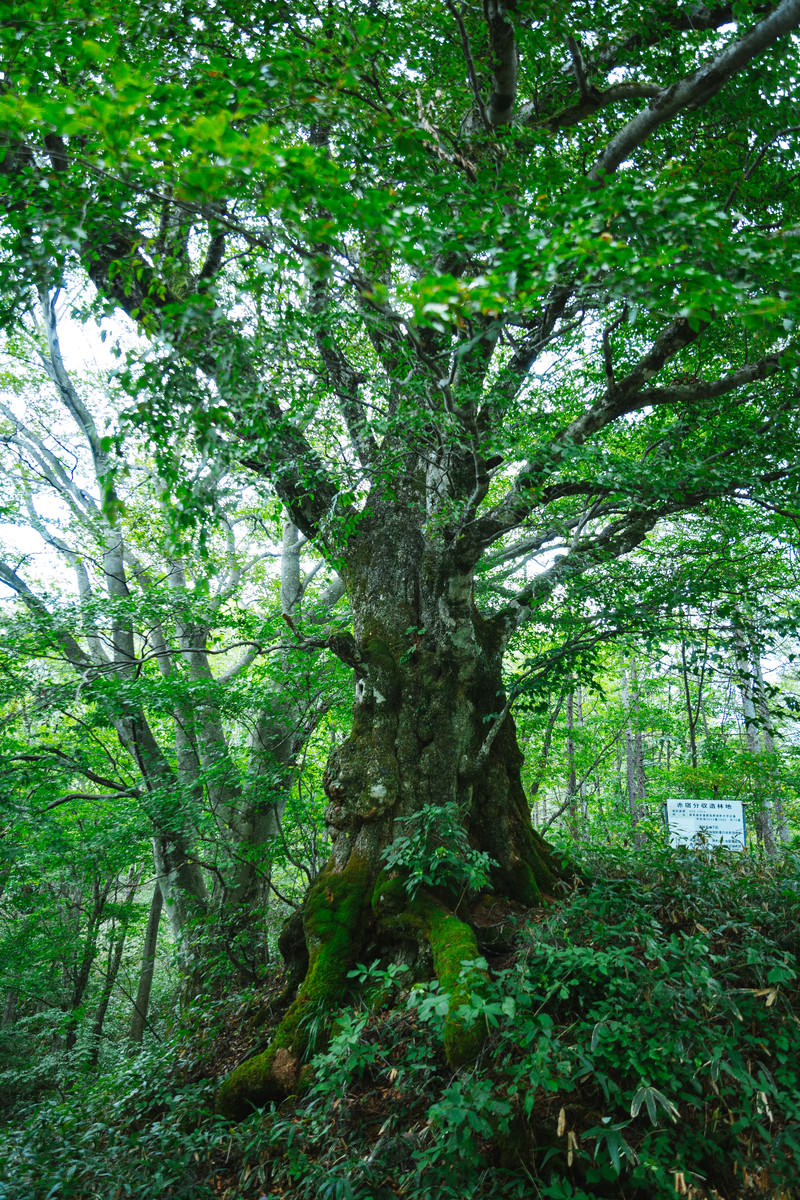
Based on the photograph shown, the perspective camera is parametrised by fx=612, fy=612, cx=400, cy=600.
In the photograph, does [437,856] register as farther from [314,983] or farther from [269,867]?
[269,867]

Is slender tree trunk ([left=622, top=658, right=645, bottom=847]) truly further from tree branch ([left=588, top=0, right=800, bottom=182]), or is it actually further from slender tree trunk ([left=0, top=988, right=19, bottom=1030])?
slender tree trunk ([left=0, top=988, right=19, bottom=1030])

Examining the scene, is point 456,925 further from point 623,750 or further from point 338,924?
point 623,750

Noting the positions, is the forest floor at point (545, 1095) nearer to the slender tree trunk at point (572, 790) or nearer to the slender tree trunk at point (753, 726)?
the slender tree trunk at point (753, 726)

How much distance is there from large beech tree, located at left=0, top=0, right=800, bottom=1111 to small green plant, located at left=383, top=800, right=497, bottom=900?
0.81ft

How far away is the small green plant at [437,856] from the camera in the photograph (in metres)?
4.06

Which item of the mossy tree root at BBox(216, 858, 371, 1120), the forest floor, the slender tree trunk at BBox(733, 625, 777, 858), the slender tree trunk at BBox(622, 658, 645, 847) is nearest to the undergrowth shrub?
the forest floor

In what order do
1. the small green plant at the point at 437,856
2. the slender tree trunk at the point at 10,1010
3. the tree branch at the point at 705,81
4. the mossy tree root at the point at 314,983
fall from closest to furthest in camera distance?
the tree branch at the point at 705,81 → the mossy tree root at the point at 314,983 → the small green plant at the point at 437,856 → the slender tree trunk at the point at 10,1010

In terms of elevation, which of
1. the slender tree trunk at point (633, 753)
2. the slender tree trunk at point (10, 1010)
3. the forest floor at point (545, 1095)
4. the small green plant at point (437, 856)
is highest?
the slender tree trunk at point (633, 753)

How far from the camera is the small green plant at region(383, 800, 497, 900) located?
406 cm

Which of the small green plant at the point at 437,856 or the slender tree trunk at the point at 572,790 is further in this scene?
the slender tree trunk at the point at 572,790

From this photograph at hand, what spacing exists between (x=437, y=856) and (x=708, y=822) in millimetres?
2832

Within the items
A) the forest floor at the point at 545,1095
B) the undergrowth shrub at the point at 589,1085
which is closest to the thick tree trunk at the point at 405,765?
the forest floor at the point at 545,1095

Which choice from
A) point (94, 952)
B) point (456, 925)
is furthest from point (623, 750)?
point (456, 925)

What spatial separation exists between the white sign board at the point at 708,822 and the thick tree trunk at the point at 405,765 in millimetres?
1169
